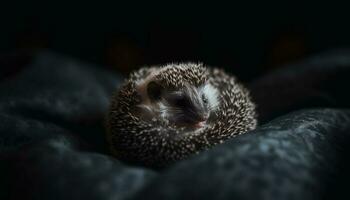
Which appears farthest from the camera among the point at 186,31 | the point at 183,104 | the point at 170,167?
the point at 186,31

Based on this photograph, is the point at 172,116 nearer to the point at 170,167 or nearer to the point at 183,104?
the point at 183,104

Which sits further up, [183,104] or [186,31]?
[186,31]

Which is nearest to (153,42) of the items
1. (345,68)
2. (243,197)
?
(345,68)

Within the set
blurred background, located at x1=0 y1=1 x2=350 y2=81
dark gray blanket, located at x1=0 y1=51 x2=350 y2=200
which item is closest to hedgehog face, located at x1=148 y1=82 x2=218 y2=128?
dark gray blanket, located at x1=0 y1=51 x2=350 y2=200

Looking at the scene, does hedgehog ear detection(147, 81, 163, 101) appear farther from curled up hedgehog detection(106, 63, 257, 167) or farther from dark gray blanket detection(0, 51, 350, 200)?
dark gray blanket detection(0, 51, 350, 200)

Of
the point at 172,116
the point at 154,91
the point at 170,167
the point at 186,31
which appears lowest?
the point at 170,167

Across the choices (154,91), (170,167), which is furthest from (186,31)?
(170,167)
